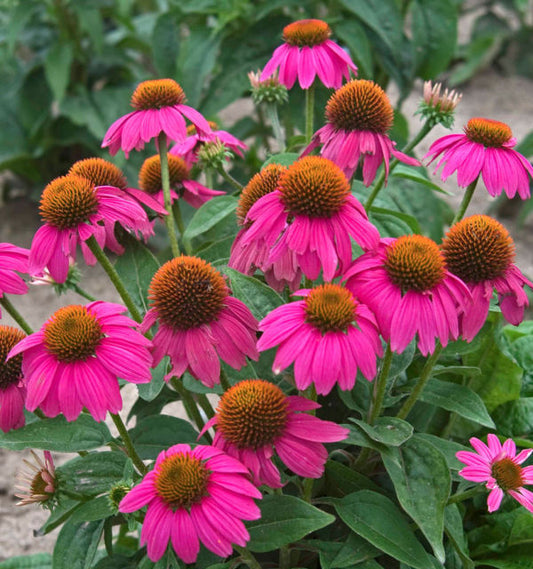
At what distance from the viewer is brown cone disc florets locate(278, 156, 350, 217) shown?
0.83 m

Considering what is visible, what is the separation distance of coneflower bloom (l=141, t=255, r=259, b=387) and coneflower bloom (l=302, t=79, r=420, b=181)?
0.25 metres

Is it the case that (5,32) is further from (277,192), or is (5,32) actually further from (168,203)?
(277,192)

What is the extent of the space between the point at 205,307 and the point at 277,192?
5.9 inches

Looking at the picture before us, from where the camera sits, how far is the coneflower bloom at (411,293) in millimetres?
796

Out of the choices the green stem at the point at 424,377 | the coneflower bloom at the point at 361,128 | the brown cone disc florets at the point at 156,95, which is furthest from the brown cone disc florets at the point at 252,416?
the brown cone disc florets at the point at 156,95

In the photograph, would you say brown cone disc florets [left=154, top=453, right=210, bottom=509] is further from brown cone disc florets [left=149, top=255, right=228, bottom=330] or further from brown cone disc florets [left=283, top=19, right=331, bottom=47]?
brown cone disc florets [left=283, top=19, right=331, bottom=47]

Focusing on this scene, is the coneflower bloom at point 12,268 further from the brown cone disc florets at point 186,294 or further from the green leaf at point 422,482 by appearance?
the green leaf at point 422,482

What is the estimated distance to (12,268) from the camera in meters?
0.95

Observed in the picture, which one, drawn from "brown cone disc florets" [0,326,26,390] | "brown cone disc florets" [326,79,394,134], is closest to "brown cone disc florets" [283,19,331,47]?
"brown cone disc florets" [326,79,394,134]

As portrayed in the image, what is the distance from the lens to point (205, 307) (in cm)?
86

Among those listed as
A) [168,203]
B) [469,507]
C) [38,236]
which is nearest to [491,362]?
[469,507]

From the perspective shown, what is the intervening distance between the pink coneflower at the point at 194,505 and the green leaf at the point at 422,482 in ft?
0.70

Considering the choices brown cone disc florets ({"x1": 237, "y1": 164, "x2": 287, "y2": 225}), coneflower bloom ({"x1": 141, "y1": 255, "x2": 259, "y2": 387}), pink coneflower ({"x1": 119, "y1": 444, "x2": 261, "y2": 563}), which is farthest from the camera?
brown cone disc florets ({"x1": 237, "y1": 164, "x2": 287, "y2": 225})

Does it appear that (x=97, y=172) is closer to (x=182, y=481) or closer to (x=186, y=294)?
(x=186, y=294)
